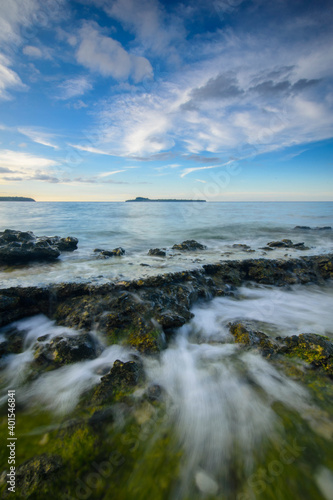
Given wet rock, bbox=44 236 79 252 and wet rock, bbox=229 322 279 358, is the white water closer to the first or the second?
wet rock, bbox=229 322 279 358

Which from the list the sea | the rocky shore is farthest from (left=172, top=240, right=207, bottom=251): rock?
the sea

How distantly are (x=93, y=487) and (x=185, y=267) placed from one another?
5.93 meters

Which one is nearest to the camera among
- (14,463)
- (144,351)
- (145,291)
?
(14,463)

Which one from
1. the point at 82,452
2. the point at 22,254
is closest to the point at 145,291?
the point at 82,452

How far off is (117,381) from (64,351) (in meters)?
1.33

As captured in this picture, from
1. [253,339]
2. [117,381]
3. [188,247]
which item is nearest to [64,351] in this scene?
[117,381]

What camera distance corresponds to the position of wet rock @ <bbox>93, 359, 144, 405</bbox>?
10.9 ft

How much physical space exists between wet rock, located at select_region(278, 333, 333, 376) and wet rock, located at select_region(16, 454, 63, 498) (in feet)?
13.1

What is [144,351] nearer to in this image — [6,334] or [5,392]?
[5,392]

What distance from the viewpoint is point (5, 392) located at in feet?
11.7

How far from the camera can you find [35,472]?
237cm

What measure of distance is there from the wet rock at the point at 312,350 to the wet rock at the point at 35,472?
3.99 m

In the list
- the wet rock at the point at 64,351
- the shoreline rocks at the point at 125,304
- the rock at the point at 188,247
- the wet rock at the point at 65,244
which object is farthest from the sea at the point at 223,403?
the rock at the point at 188,247

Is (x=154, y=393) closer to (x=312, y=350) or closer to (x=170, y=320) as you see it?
(x=170, y=320)
